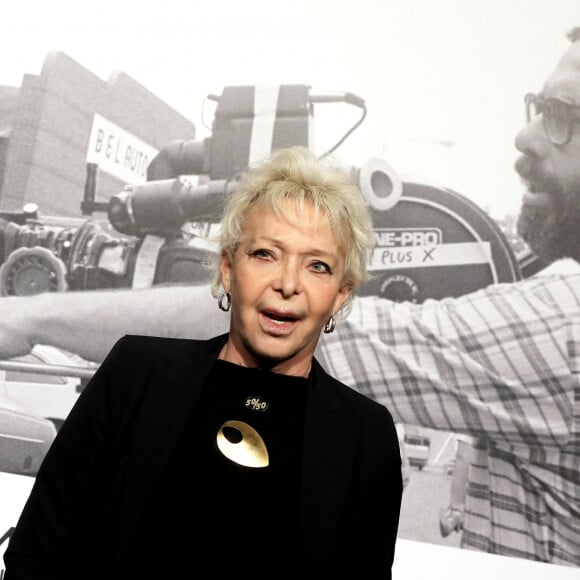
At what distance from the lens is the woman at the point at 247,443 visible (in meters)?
0.88

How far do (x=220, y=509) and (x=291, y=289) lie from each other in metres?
0.33

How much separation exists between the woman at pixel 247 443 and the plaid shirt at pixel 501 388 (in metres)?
0.73

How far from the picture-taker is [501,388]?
1.67m

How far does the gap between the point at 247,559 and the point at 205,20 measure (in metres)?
1.76

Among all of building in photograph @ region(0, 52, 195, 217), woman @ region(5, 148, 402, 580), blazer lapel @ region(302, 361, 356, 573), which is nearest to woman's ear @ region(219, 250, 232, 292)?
woman @ region(5, 148, 402, 580)

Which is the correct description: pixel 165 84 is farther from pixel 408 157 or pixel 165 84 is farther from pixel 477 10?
pixel 477 10

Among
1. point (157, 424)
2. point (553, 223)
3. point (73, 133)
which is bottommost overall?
point (157, 424)

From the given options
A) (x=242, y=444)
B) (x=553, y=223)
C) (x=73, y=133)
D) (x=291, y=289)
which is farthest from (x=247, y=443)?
(x=73, y=133)

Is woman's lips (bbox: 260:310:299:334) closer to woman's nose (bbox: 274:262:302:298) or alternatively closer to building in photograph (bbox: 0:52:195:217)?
woman's nose (bbox: 274:262:302:298)

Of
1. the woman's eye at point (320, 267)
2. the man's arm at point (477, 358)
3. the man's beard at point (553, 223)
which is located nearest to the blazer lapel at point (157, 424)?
the woman's eye at point (320, 267)

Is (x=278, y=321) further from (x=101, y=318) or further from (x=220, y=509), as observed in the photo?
(x=101, y=318)

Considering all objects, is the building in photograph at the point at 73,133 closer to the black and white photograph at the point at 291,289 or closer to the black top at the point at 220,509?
the black and white photograph at the point at 291,289

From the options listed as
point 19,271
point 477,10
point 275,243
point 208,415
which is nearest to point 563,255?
point 477,10

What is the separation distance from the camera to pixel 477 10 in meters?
1.83
